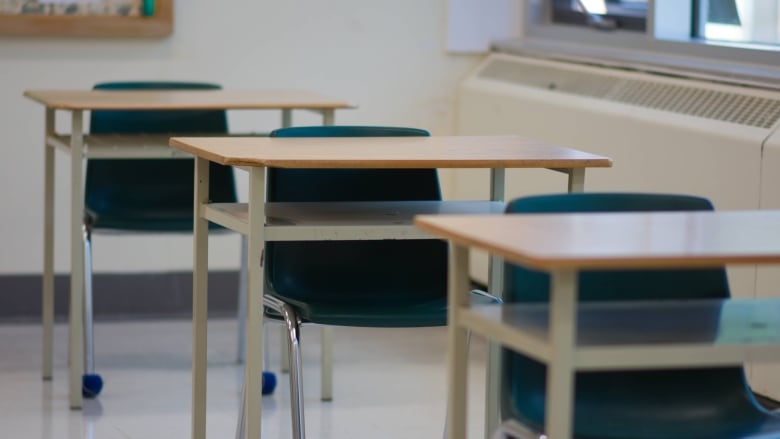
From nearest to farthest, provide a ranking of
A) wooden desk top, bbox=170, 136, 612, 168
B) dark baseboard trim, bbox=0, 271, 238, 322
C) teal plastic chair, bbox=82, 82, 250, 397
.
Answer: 1. wooden desk top, bbox=170, 136, 612, 168
2. teal plastic chair, bbox=82, 82, 250, 397
3. dark baseboard trim, bbox=0, 271, 238, 322

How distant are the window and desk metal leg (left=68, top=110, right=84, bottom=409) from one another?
65.6 inches

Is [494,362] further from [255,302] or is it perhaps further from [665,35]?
[665,35]

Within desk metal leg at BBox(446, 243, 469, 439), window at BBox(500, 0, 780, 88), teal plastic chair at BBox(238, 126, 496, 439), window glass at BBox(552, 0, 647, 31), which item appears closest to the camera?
desk metal leg at BBox(446, 243, 469, 439)

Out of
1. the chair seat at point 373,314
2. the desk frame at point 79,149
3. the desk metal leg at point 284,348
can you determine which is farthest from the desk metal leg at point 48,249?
the chair seat at point 373,314

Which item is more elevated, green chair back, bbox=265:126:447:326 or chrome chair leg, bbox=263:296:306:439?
green chair back, bbox=265:126:447:326

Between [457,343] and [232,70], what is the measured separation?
121 inches

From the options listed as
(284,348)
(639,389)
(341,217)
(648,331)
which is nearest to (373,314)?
(341,217)

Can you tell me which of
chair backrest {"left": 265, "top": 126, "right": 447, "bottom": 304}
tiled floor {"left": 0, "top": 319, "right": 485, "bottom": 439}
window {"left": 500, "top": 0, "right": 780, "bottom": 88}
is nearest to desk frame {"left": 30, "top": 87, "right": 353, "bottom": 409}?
tiled floor {"left": 0, "top": 319, "right": 485, "bottom": 439}

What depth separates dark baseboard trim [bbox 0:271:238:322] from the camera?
4.66m

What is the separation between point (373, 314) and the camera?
9.19 ft

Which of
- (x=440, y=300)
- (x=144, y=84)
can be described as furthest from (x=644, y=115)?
(x=144, y=84)

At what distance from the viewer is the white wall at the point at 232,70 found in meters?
4.63

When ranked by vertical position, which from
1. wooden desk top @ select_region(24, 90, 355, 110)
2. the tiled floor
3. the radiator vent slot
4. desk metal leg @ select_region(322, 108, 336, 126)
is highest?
the radiator vent slot

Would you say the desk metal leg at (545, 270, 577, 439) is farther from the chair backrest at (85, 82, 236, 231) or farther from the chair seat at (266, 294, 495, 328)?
the chair backrest at (85, 82, 236, 231)
